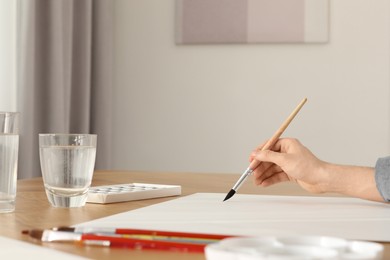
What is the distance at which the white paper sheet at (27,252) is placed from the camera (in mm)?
714

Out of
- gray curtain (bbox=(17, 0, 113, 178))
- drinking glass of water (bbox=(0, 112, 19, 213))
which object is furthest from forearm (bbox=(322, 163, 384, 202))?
gray curtain (bbox=(17, 0, 113, 178))

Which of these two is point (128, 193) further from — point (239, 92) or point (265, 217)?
point (239, 92)

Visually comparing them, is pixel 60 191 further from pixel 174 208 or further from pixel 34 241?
pixel 34 241

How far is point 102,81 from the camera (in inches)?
145

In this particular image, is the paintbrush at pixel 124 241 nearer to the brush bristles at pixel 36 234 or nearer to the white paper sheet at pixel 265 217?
the brush bristles at pixel 36 234

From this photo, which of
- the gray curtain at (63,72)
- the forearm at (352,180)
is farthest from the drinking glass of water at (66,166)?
the gray curtain at (63,72)

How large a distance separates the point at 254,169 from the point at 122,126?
100 inches

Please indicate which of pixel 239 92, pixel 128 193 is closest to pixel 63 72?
pixel 239 92

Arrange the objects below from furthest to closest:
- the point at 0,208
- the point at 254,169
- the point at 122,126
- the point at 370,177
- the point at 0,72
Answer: the point at 122,126 → the point at 0,72 → the point at 254,169 → the point at 370,177 → the point at 0,208

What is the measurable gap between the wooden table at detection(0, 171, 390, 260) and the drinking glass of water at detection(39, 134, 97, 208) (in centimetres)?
3

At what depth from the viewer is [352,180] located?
4.21 feet

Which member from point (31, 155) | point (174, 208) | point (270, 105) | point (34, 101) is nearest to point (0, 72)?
point (34, 101)

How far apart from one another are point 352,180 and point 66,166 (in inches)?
20.6

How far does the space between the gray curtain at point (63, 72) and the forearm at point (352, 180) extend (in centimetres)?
205
